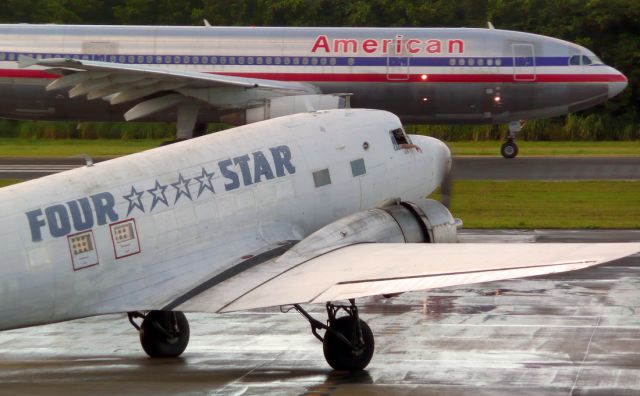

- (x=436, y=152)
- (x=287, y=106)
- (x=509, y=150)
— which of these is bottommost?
(x=509, y=150)

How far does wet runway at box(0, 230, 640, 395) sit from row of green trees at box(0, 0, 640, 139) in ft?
151

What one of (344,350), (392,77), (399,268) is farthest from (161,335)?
(392,77)

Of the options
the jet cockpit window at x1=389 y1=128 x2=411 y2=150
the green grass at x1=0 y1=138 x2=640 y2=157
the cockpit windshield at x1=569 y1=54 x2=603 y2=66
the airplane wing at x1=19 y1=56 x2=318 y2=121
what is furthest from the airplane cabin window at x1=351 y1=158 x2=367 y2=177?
the green grass at x1=0 y1=138 x2=640 y2=157

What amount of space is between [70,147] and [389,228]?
140ft

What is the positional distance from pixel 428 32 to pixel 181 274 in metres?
29.6

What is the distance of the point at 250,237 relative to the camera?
53.7 feet

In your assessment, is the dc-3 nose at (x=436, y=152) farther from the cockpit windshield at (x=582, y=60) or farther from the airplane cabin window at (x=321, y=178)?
the cockpit windshield at (x=582, y=60)

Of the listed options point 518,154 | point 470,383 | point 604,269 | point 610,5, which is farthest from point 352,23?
point 470,383

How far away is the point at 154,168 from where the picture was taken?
15.7 m

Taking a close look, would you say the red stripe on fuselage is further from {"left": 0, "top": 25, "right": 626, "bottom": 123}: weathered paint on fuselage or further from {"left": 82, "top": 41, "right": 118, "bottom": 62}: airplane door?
{"left": 82, "top": 41, "right": 118, "bottom": 62}: airplane door

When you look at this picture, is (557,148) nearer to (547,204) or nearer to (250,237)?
(547,204)

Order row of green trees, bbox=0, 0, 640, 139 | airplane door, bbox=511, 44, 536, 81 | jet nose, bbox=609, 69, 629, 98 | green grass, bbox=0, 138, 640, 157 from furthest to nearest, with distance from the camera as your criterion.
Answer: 1. row of green trees, bbox=0, 0, 640, 139
2. green grass, bbox=0, 138, 640, 157
3. jet nose, bbox=609, 69, 629, 98
4. airplane door, bbox=511, 44, 536, 81

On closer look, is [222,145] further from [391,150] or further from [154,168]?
[391,150]

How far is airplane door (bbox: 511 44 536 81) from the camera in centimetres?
4381
